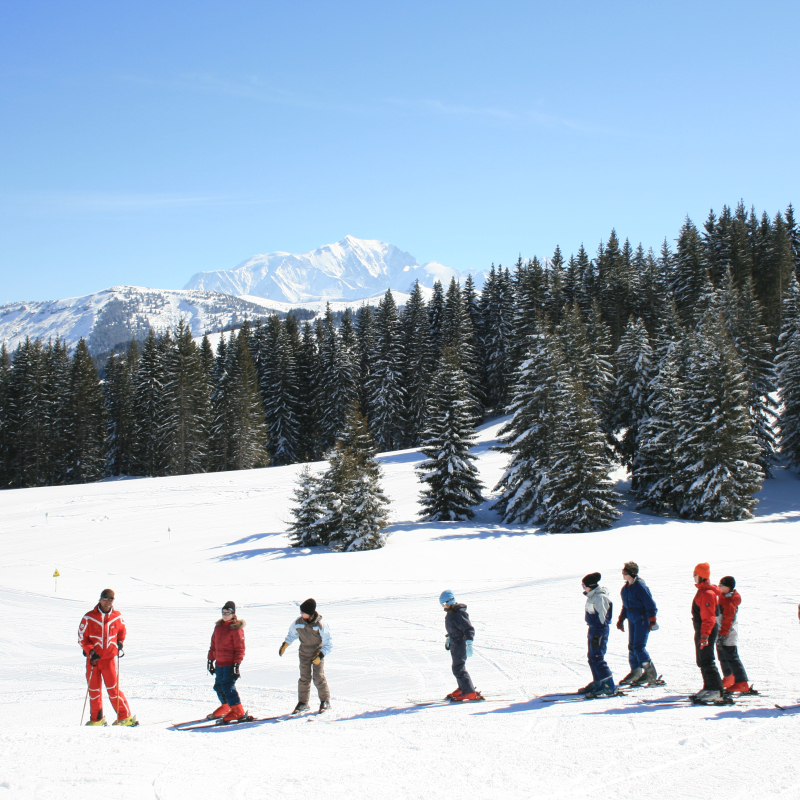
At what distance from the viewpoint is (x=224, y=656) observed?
8.74 m

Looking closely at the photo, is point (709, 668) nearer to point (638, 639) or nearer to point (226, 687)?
point (638, 639)

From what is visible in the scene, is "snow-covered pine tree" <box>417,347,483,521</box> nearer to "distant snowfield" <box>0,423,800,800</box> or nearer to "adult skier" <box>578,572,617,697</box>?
"distant snowfield" <box>0,423,800,800</box>

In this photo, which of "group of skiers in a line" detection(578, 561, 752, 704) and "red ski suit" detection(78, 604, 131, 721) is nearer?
"group of skiers in a line" detection(578, 561, 752, 704)

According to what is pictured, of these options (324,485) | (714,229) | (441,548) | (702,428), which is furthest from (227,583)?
(714,229)

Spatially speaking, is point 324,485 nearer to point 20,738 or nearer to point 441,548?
point 441,548

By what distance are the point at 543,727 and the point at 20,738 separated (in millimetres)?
6304

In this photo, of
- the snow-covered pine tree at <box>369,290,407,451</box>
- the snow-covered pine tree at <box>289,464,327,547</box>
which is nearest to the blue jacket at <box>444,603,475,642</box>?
the snow-covered pine tree at <box>289,464,327,547</box>

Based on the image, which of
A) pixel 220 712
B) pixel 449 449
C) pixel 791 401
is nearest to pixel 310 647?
pixel 220 712

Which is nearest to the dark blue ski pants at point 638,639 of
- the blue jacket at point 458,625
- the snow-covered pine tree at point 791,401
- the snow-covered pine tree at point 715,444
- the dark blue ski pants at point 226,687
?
the blue jacket at point 458,625

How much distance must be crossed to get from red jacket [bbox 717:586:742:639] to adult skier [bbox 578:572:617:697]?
59.1 inches

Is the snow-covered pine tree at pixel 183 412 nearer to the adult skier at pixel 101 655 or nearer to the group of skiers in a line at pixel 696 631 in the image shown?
the adult skier at pixel 101 655

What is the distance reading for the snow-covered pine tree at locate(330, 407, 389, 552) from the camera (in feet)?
81.9

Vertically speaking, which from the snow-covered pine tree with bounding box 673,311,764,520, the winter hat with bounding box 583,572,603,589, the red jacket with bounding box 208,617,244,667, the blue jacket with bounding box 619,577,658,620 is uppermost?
the snow-covered pine tree with bounding box 673,311,764,520

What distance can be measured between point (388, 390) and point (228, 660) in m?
50.9
